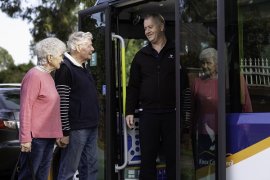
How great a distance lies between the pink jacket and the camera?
4.75 m

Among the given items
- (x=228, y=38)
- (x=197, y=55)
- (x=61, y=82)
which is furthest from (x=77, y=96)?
(x=228, y=38)

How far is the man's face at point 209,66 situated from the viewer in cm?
394

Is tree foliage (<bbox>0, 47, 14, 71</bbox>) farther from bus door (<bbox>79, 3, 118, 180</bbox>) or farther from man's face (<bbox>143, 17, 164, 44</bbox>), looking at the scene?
man's face (<bbox>143, 17, 164, 44</bbox>)

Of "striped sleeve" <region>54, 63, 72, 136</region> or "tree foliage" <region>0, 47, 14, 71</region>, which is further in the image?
"tree foliage" <region>0, 47, 14, 71</region>

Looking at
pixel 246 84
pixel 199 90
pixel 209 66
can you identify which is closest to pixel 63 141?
pixel 199 90

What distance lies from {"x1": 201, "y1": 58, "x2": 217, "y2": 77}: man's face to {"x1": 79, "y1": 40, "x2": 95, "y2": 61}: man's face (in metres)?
1.50

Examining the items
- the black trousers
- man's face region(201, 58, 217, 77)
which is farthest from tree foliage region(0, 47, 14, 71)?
man's face region(201, 58, 217, 77)

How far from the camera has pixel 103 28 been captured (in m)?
5.43

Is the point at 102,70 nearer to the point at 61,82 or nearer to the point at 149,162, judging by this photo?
the point at 61,82

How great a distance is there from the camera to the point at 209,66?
400 cm

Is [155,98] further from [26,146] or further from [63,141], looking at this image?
[26,146]

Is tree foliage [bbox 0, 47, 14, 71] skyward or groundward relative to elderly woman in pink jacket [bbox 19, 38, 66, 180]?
skyward

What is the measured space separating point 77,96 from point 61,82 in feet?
0.70

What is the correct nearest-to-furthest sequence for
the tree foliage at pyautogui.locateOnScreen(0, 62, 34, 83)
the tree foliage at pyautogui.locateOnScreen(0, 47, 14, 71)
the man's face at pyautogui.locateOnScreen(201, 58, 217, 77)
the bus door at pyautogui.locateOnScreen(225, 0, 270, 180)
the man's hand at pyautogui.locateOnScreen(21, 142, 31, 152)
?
1. the bus door at pyautogui.locateOnScreen(225, 0, 270, 180)
2. the man's face at pyautogui.locateOnScreen(201, 58, 217, 77)
3. the man's hand at pyautogui.locateOnScreen(21, 142, 31, 152)
4. the tree foliage at pyautogui.locateOnScreen(0, 62, 34, 83)
5. the tree foliage at pyautogui.locateOnScreen(0, 47, 14, 71)
